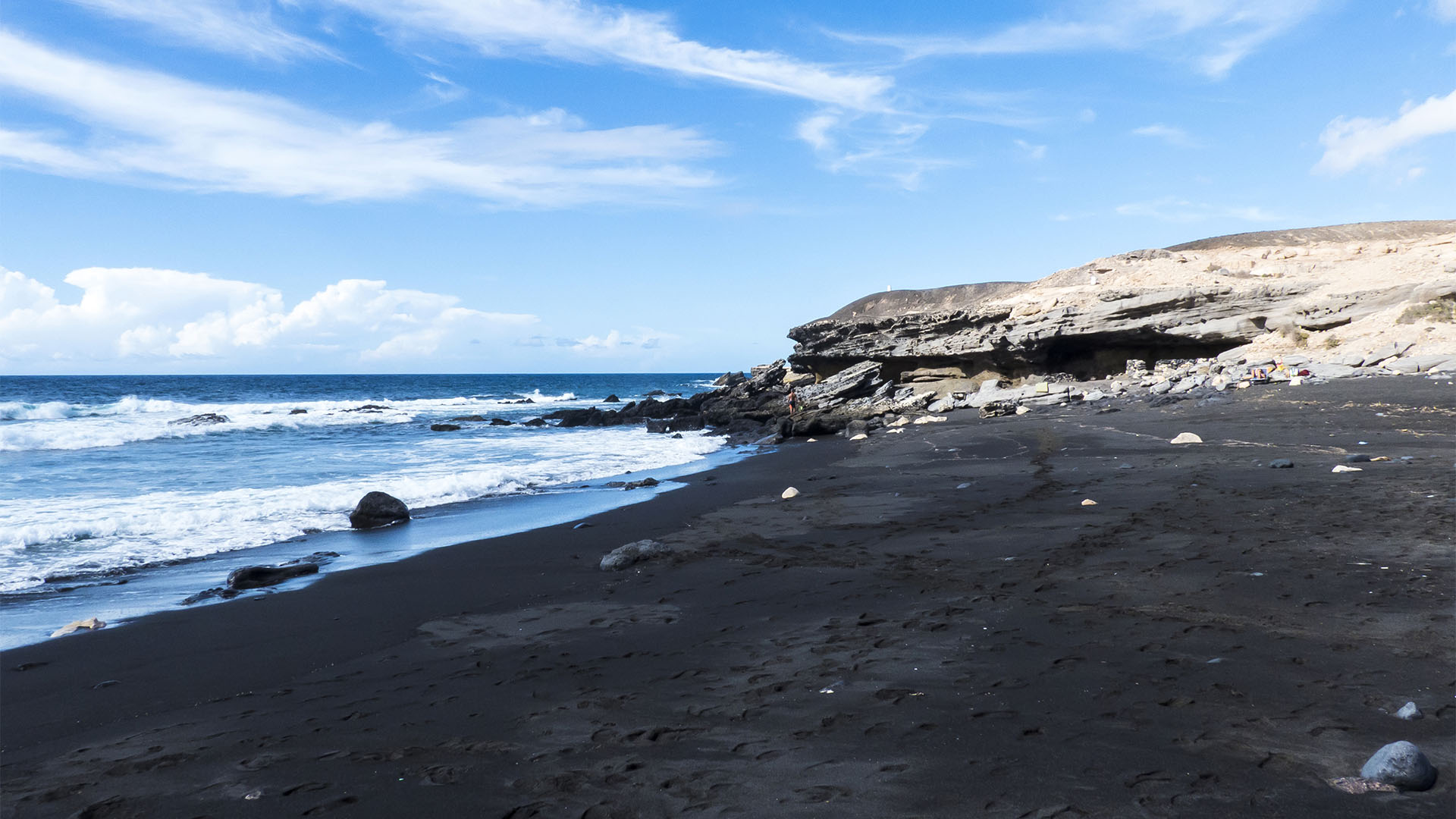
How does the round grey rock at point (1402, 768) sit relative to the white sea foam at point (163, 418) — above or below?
below

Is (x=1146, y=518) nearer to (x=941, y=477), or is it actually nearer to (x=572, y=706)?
(x=941, y=477)

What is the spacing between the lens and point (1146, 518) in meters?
7.45

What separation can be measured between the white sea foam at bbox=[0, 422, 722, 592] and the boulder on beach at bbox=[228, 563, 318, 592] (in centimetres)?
205

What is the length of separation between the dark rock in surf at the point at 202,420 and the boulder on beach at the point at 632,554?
36.7m

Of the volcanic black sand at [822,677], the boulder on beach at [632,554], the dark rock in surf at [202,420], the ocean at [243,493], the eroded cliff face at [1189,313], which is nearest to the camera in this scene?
the volcanic black sand at [822,677]

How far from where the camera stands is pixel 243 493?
1332 cm

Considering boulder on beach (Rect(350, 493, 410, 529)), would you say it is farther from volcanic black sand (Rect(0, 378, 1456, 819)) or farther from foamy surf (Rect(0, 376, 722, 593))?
volcanic black sand (Rect(0, 378, 1456, 819))

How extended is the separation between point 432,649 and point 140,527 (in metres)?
7.77

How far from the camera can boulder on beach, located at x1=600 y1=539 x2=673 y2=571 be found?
7277 mm

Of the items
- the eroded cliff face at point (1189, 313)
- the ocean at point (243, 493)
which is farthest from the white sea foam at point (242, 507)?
the eroded cliff face at point (1189, 313)

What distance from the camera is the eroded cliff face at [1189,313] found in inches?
877

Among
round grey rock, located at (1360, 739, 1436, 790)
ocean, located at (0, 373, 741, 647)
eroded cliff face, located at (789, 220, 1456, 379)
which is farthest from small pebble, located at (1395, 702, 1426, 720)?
eroded cliff face, located at (789, 220, 1456, 379)

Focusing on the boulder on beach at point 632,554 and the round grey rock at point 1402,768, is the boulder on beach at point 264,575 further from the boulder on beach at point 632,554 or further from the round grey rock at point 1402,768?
the round grey rock at point 1402,768

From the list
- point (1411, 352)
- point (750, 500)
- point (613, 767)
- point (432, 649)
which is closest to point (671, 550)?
point (432, 649)
